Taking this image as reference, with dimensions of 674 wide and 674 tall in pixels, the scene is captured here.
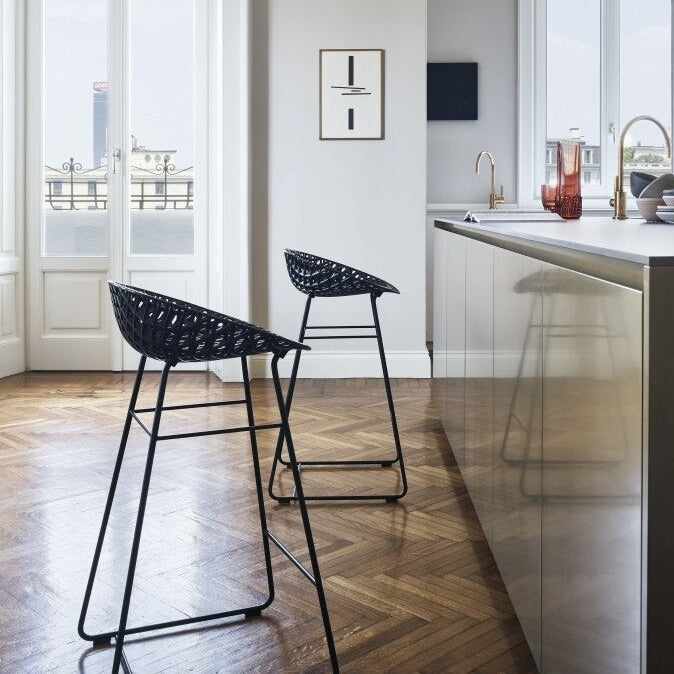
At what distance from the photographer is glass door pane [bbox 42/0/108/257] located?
5965 millimetres

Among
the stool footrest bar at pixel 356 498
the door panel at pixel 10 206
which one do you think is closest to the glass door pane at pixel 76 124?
the door panel at pixel 10 206

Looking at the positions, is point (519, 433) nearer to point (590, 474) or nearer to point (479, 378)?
point (590, 474)

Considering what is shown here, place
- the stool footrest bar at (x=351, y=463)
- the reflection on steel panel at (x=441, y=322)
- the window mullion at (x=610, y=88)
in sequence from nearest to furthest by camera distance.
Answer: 1. the stool footrest bar at (x=351, y=463)
2. the reflection on steel panel at (x=441, y=322)
3. the window mullion at (x=610, y=88)

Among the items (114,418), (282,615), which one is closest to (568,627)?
(282,615)

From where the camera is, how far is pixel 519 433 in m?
1.98

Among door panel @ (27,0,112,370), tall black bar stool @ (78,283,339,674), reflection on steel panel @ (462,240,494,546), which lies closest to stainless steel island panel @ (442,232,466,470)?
reflection on steel panel @ (462,240,494,546)

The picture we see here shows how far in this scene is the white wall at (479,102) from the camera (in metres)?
6.99

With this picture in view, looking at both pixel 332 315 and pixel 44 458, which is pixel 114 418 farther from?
pixel 332 315

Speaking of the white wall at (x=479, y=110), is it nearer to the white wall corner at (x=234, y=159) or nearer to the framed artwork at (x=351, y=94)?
the framed artwork at (x=351, y=94)

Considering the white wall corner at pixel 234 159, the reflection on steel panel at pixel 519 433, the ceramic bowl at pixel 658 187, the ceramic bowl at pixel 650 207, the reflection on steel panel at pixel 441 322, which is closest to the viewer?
the reflection on steel panel at pixel 519 433

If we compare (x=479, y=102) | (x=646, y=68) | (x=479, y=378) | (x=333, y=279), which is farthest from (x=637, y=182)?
(x=646, y=68)

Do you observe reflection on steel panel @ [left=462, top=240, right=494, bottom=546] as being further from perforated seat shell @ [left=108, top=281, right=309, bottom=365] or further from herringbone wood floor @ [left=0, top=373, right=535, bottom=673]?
perforated seat shell @ [left=108, top=281, right=309, bottom=365]

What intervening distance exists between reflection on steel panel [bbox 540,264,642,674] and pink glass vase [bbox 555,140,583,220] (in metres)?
1.66

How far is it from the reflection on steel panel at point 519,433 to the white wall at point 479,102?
4.83 metres
